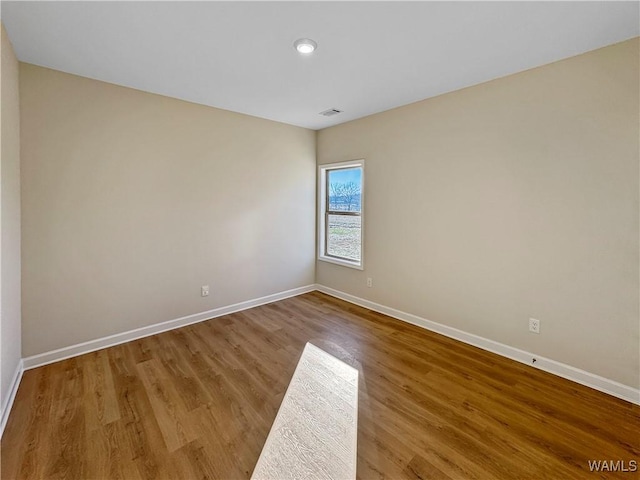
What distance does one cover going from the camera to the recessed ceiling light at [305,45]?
205 cm

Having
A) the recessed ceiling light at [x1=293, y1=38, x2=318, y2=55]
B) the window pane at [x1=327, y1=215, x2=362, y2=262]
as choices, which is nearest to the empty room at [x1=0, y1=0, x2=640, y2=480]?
the recessed ceiling light at [x1=293, y1=38, x2=318, y2=55]

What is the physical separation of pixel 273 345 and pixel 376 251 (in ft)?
5.80

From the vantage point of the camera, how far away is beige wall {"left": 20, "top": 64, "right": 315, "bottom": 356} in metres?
2.47

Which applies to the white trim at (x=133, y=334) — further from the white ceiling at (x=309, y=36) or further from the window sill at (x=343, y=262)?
the white ceiling at (x=309, y=36)

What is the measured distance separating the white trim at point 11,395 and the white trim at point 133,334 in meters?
0.11

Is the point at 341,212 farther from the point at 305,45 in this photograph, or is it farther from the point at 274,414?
the point at 274,414

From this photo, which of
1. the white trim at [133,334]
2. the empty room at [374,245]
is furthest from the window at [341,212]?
the white trim at [133,334]

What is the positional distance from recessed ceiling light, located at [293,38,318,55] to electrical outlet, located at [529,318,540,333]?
287cm

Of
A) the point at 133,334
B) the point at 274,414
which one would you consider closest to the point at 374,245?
the point at 274,414

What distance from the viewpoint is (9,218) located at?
6.68 ft

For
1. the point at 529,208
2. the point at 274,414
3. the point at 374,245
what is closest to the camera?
the point at 274,414

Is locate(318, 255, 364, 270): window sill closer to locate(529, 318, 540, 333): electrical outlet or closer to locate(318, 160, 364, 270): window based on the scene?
locate(318, 160, 364, 270): window

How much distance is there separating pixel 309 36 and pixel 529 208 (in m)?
2.25

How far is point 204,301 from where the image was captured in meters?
3.53
